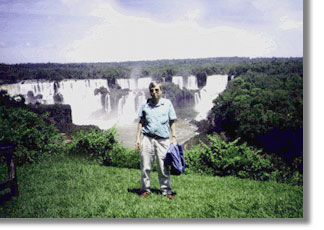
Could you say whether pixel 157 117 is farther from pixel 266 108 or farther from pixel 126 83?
pixel 266 108

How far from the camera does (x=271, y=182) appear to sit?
4168 millimetres

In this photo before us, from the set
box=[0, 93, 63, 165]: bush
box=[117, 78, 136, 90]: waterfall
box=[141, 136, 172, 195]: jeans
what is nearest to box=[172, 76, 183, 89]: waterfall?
box=[117, 78, 136, 90]: waterfall

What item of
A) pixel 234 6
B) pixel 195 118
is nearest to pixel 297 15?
pixel 234 6

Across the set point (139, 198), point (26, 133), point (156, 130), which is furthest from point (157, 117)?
point (26, 133)

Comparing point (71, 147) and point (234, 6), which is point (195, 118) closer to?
point (234, 6)

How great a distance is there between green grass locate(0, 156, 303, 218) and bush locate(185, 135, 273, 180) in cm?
28

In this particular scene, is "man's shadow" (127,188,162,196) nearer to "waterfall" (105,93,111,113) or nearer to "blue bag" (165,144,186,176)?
"blue bag" (165,144,186,176)

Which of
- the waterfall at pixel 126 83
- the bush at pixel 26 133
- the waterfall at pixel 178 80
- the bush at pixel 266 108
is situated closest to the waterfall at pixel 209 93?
the bush at pixel 266 108

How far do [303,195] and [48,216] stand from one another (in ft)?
11.1

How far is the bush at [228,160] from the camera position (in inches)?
176

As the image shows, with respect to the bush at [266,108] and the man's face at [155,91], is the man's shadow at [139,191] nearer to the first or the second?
the man's face at [155,91]

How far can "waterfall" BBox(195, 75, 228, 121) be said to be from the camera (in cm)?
509

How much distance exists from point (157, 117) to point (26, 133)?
10.0ft

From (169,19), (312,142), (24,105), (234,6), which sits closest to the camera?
(312,142)
